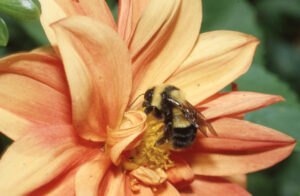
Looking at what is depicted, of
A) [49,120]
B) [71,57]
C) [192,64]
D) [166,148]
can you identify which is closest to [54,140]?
[49,120]

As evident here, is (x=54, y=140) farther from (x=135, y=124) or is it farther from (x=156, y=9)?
(x=156, y=9)

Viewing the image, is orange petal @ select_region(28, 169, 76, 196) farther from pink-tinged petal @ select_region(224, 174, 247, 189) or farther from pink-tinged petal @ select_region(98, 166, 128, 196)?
pink-tinged petal @ select_region(224, 174, 247, 189)

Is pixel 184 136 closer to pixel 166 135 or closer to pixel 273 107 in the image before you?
pixel 166 135

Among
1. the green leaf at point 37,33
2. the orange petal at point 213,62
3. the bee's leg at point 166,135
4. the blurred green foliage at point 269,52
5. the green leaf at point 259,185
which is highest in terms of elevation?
the orange petal at point 213,62

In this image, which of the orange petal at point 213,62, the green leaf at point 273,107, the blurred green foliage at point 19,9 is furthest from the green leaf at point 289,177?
the blurred green foliage at point 19,9

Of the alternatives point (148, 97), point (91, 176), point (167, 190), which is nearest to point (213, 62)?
point (148, 97)

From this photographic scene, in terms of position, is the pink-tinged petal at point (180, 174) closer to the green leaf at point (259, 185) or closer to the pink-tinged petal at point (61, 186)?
the pink-tinged petal at point (61, 186)
